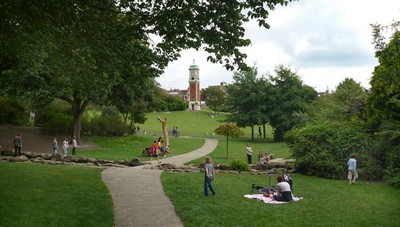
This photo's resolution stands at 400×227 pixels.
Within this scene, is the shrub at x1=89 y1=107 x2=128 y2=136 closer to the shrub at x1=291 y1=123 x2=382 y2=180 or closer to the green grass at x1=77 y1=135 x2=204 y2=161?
the green grass at x1=77 y1=135 x2=204 y2=161

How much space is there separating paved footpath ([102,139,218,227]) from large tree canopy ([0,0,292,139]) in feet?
14.7

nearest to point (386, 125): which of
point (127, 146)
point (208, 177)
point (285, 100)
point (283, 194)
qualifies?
point (283, 194)

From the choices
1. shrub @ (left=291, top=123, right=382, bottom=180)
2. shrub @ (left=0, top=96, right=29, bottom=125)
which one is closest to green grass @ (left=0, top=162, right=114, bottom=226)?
shrub @ (left=291, top=123, right=382, bottom=180)

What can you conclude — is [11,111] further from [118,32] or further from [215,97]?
[215,97]

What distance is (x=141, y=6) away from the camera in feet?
35.2

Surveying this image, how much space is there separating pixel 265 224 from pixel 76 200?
19.8 feet

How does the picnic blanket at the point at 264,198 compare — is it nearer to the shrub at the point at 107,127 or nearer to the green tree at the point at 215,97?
the shrub at the point at 107,127

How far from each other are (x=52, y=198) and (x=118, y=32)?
602 cm

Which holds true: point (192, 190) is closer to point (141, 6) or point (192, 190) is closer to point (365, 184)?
point (141, 6)

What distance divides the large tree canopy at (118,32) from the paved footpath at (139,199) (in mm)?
4467

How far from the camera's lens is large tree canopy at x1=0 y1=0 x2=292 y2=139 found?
31.1 feet

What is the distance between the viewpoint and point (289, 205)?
12.5 meters

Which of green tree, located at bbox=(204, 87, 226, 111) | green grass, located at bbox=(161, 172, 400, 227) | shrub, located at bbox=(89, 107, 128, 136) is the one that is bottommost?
green grass, located at bbox=(161, 172, 400, 227)

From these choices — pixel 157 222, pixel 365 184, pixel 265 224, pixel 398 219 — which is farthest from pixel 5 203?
pixel 365 184
